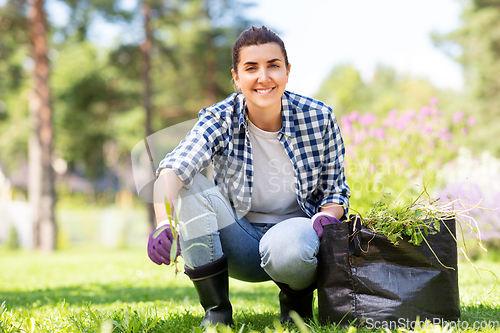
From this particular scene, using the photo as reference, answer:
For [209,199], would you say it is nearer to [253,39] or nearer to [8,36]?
[253,39]

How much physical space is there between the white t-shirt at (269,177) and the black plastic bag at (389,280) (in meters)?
0.43

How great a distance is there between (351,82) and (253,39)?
61.0 ft

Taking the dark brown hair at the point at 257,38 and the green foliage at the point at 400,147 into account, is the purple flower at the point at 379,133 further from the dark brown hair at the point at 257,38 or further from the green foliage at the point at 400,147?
the dark brown hair at the point at 257,38

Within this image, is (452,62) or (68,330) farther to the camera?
(452,62)

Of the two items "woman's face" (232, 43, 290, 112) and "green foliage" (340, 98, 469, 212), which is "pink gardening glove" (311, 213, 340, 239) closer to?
"woman's face" (232, 43, 290, 112)

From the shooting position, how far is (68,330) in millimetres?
1500

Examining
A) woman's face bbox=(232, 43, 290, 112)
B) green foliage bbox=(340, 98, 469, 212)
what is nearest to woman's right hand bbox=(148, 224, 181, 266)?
woman's face bbox=(232, 43, 290, 112)

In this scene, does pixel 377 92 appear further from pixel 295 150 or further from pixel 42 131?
pixel 295 150

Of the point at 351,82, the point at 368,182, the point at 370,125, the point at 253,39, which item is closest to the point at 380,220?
the point at 253,39

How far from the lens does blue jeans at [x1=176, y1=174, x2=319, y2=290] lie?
160 cm

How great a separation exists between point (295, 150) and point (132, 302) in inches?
57.2

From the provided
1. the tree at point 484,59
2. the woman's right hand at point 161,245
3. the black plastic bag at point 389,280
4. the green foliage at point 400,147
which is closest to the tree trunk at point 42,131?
the green foliage at point 400,147

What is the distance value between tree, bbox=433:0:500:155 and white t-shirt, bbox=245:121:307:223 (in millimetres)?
12198

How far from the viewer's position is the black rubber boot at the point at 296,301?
179cm
